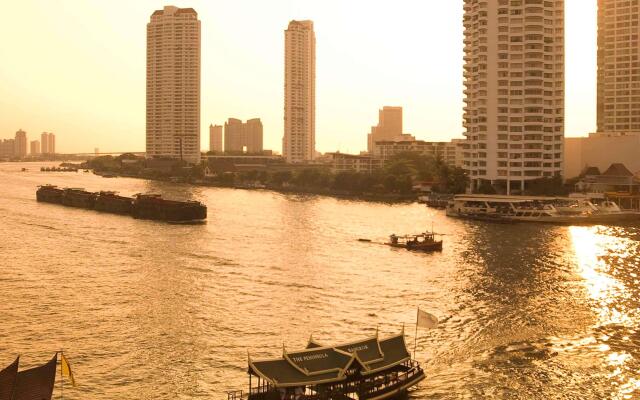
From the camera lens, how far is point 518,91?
275 feet

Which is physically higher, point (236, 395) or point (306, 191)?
point (306, 191)

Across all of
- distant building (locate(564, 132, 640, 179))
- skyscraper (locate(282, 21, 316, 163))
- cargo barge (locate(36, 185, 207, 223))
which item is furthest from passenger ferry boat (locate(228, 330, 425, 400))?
skyscraper (locate(282, 21, 316, 163))

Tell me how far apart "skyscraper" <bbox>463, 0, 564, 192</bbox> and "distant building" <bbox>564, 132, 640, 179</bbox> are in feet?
22.6

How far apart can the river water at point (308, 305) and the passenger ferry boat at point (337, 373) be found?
1.20 m

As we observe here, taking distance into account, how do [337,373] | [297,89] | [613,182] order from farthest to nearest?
1. [297,89]
2. [613,182]
3. [337,373]

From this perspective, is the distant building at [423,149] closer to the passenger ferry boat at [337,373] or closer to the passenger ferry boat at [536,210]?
the passenger ferry boat at [536,210]

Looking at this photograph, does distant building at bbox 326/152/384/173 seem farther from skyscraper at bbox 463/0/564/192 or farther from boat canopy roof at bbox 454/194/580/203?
boat canopy roof at bbox 454/194/580/203

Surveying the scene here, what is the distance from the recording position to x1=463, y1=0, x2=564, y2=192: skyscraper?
83.5 metres

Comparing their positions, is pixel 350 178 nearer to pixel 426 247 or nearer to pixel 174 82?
pixel 426 247

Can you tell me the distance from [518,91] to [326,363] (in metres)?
70.2

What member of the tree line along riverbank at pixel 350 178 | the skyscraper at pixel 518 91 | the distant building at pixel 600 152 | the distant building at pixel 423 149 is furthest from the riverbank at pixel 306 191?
the distant building at pixel 423 149

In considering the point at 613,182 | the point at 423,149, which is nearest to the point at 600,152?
the point at 613,182

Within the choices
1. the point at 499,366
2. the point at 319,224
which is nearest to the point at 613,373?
the point at 499,366

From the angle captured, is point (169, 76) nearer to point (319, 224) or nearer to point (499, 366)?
point (319, 224)
